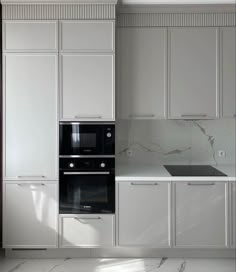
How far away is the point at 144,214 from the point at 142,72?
131 cm

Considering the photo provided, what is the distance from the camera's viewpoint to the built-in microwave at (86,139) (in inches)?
127

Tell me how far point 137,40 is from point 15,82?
1.19 m

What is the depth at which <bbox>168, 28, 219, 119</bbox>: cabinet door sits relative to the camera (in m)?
3.46

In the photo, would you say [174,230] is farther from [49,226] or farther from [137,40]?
[137,40]

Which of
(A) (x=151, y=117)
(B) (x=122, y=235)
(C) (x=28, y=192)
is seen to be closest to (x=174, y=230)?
(B) (x=122, y=235)

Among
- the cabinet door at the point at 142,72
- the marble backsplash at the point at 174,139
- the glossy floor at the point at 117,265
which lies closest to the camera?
the glossy floor at the point at 117,265

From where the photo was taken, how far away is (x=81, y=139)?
3238mm

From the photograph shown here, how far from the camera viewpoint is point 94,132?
324 cm

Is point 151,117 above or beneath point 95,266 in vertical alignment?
above

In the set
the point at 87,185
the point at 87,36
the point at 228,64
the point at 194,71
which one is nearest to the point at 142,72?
the point at 194,71

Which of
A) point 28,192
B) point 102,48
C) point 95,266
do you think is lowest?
point 95,266

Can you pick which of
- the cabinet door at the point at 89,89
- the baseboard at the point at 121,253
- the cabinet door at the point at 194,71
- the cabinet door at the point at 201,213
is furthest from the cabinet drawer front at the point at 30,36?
the baseboard at the point at 121,253

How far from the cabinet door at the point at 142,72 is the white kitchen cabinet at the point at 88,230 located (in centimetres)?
100

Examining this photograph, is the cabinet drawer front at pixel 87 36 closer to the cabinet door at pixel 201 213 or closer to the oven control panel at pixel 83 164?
the oven control panel at pixel 83 164
